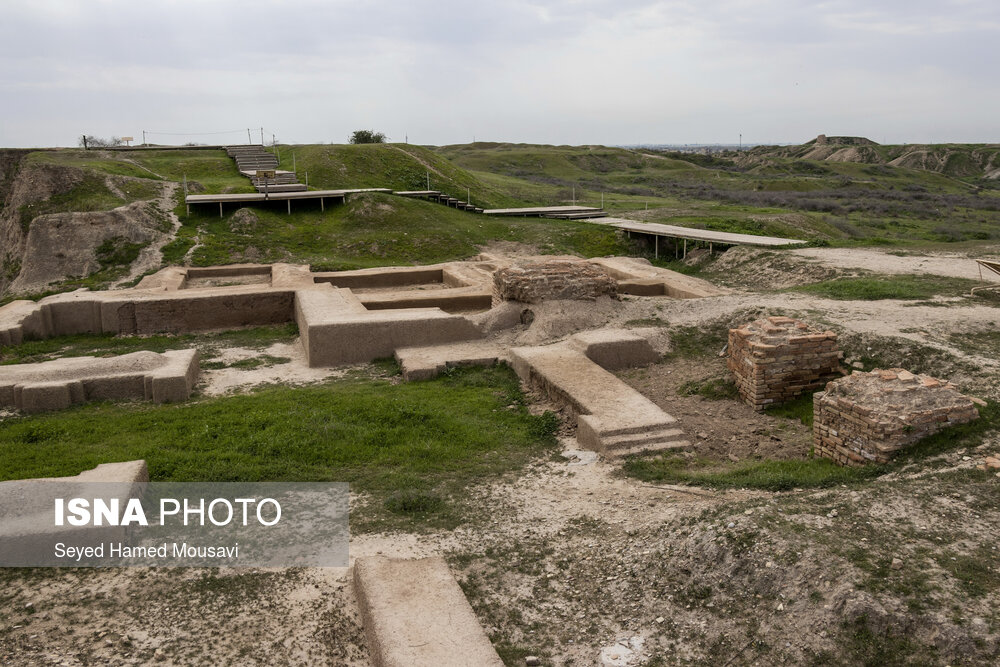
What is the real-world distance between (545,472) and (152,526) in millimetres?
3183

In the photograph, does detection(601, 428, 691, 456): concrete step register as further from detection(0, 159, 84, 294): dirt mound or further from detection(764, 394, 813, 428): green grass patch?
detection(0, 159, 84, 294): dirt mound

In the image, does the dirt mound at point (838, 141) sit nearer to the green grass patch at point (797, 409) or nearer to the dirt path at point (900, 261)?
the dirt path at point (900, 261)

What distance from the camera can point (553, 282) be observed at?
11133 mm

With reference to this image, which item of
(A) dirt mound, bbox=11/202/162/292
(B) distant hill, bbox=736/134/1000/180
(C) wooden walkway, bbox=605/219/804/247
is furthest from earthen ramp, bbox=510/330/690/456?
(B) distant hill, bbox=736/134/1000/180

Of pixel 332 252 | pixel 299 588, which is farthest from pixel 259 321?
pixel 299 588

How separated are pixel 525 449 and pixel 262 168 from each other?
22.4m

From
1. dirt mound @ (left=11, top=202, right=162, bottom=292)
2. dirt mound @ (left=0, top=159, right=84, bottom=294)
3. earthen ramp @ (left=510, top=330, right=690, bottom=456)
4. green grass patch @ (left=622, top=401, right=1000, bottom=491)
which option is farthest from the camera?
dirt mound @ (left=0, top=159, right=84, bottom=294)

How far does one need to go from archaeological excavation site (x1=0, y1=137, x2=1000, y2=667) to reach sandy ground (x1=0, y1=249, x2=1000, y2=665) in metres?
0.02

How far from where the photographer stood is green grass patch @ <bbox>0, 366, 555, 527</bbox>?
6.15m

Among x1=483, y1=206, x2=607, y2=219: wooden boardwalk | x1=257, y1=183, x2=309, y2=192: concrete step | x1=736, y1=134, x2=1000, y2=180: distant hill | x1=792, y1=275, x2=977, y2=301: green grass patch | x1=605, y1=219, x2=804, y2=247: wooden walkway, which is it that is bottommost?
x1=792, y1=275, x2=977, y2=301: green grass patch

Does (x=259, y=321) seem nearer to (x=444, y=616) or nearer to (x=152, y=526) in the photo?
(x=152, y=526)

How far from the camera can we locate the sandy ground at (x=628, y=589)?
12.7 ft

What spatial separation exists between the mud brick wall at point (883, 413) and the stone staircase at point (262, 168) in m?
17.2

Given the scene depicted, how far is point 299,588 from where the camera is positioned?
185 inches
